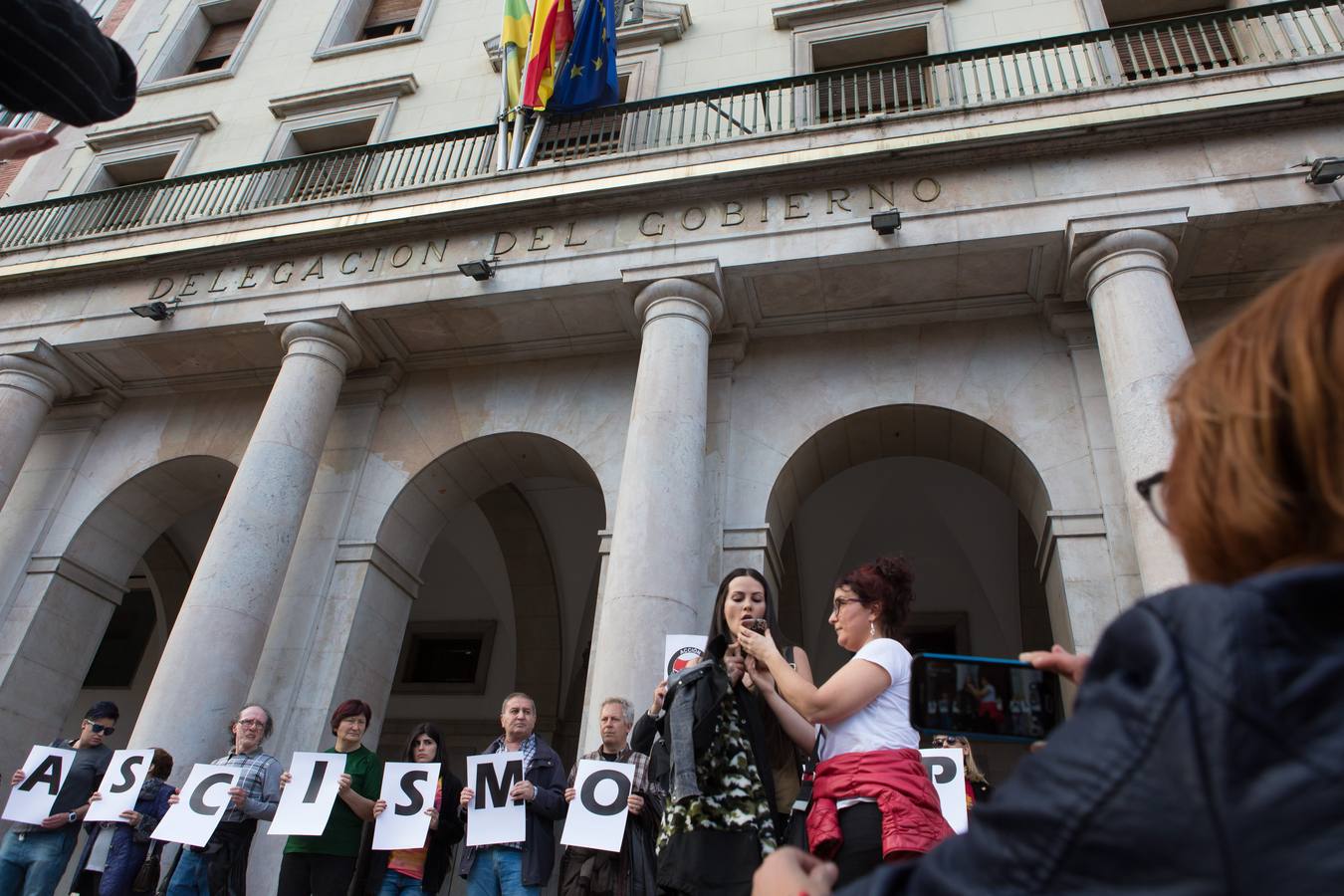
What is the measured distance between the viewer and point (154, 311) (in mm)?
12211

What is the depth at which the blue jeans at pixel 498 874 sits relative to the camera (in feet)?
20.5

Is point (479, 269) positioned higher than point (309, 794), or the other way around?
point (479, 269)

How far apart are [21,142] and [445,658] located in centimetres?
1702

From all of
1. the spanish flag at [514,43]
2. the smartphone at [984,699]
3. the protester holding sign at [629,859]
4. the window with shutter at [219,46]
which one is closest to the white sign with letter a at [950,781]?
the protester holding sign at [629,859]

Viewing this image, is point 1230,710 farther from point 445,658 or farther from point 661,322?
point 445,658

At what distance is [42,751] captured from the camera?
8.04m

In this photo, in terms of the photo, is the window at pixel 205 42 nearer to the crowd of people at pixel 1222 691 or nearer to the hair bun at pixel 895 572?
the hair bun at pixel 895 572

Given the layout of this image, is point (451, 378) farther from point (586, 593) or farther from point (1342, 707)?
point (1342, 707)

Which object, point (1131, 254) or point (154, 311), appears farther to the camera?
point (154, 311)

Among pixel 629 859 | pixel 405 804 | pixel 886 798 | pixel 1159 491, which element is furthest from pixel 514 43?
pixel 1159 491

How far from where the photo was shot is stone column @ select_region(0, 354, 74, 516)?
1220 centimetres

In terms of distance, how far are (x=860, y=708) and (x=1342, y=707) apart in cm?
281

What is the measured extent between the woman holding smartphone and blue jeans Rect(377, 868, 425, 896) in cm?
372

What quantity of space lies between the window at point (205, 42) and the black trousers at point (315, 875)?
16768 mm
